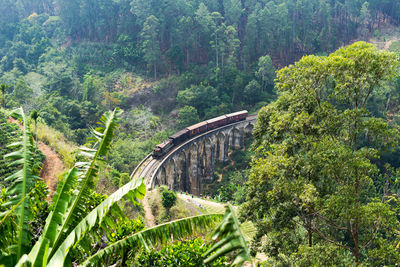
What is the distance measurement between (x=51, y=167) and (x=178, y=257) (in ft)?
75.8

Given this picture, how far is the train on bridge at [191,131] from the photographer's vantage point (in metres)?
41.9

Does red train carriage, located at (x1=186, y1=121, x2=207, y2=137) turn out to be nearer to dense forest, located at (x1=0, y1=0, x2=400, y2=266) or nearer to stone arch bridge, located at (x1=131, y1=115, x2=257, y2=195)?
stone arch bridge, located at (x1=131, y1=115, x2=257, y2=195)

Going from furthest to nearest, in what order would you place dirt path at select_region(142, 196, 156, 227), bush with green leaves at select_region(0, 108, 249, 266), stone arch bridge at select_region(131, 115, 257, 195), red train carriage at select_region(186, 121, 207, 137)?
red train carriage at select_region(186, 121, 207, 137), stone arch bridge at select_region(131, 115, 257, 195), dirt path at select_region(142, 196, 156, 227), bush with green leaves at select_region(0, 108, 249, 266)

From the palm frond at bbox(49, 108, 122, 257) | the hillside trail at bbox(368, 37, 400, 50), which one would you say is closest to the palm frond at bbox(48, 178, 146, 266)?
the palm frond at bbox(49, 108, 122, 257)

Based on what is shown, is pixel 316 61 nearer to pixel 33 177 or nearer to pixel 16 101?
pixel 33 177

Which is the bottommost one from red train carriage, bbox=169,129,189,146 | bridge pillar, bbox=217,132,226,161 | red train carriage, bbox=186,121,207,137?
bridge pillar, bbox=217,132,226,161

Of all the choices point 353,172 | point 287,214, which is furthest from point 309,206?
point 353,172

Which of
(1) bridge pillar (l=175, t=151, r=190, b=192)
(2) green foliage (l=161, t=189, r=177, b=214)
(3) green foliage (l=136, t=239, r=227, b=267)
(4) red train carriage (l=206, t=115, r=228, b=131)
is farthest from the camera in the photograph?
(4) red train carriage (l=206, t=115, r=228, b=131)

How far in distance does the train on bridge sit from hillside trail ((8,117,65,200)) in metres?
13.2

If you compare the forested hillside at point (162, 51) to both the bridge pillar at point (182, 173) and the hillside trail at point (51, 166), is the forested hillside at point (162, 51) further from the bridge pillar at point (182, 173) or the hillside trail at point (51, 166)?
the hillside trail at point (51, 166)

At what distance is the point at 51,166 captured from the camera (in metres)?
29.8

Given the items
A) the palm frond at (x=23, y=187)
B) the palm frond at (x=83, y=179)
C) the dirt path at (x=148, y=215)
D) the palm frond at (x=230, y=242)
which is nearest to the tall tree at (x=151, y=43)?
the dirt path at (x=148, y=215)

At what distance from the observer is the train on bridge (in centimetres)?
4191

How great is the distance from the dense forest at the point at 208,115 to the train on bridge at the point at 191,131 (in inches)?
177
